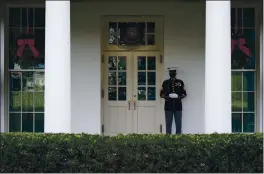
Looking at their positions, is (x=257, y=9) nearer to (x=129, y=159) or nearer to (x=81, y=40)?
(x=81, y=40)

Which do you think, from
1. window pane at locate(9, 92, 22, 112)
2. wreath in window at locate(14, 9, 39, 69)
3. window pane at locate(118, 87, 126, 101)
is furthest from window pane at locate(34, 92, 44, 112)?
window pane at locate(118, 87, 126, 101)

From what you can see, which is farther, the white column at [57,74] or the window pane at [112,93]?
the window pane at [112,93]

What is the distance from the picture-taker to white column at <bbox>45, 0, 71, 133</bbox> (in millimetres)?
9766

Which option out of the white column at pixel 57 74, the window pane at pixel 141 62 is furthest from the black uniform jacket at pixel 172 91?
the white column at pixel 57 74

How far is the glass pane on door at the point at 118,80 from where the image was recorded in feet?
46.8

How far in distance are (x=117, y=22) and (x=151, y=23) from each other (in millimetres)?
923

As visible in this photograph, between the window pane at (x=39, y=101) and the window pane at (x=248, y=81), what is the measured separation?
5.42m

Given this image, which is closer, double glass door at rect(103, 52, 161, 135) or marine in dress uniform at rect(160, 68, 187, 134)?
marine in dress uniform at rect(160, 68, 187, 134)

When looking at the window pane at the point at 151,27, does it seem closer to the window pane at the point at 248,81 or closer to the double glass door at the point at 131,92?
the double glass door at the point at 131,92

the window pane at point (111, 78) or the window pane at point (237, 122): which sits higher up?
the window pane at point (111, 78)

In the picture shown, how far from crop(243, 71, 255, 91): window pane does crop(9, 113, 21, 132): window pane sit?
609cm

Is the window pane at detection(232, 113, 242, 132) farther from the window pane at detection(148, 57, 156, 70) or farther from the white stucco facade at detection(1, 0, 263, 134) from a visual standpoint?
the window pane at detection(148, 57, 156, 70)

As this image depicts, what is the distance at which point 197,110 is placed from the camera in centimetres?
1386

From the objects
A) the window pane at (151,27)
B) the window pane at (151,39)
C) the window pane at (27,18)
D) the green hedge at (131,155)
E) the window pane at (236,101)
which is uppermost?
the window pane at (27,18)
